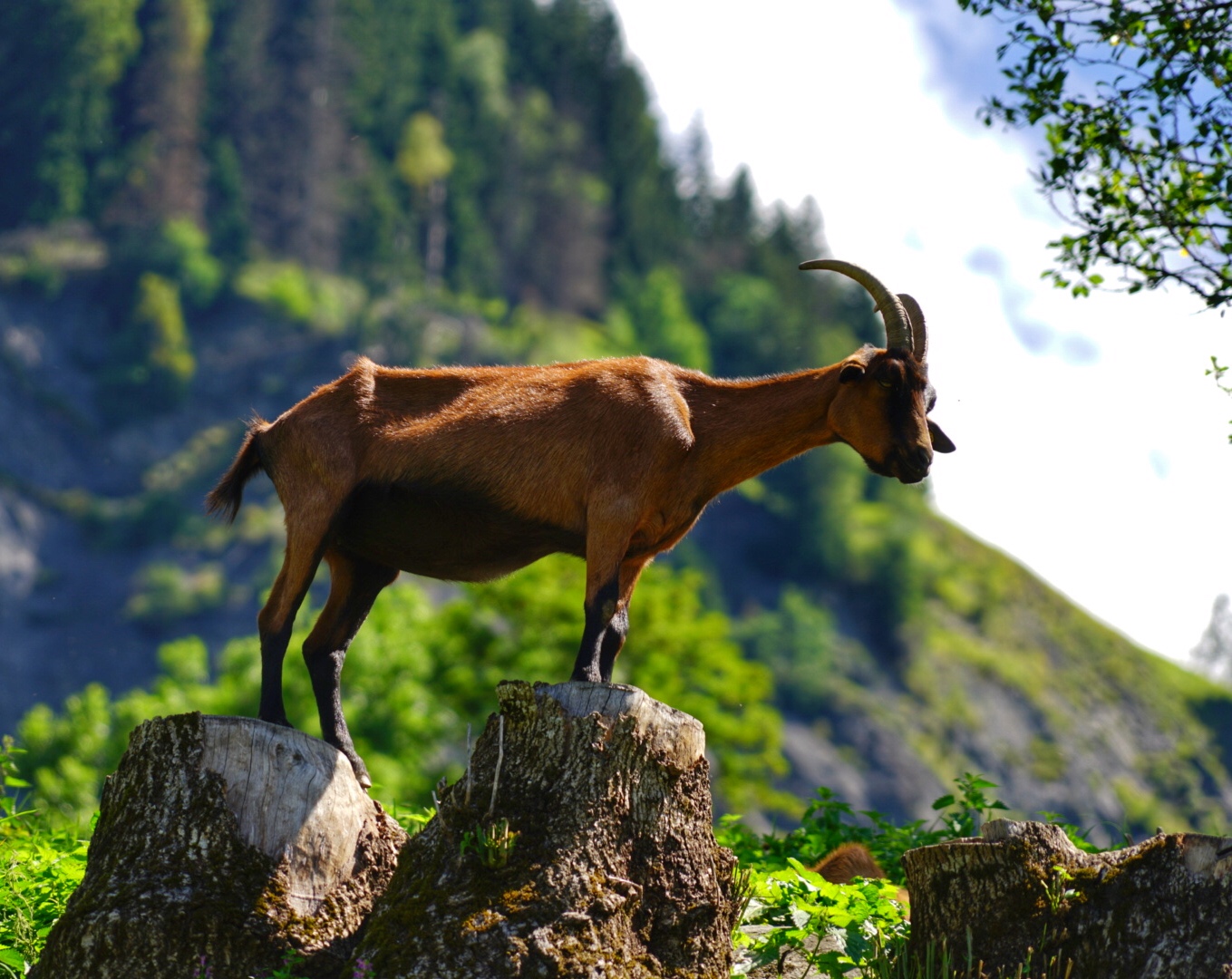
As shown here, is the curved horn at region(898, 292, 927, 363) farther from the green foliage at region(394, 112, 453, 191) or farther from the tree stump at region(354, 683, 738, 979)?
the green foliage at region(394, 112, 453, 191)

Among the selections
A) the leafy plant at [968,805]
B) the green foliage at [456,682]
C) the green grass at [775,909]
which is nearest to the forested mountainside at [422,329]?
the green foliage at [456,682]

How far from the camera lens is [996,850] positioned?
7.42m

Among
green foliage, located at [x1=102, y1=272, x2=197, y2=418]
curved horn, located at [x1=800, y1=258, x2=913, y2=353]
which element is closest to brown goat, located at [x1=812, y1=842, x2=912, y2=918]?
curved horn, located at [x1=800, y1=258, x2=913, y2=353]

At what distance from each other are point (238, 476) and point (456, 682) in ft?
118

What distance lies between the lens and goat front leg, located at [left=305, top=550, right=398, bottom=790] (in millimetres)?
9375

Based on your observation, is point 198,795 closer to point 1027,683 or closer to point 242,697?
point 242,697

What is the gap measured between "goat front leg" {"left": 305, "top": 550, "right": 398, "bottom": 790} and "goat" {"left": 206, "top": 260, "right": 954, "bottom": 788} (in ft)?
0.21

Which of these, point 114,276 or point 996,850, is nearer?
point 996,850

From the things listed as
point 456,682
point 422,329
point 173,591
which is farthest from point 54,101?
point 456,682

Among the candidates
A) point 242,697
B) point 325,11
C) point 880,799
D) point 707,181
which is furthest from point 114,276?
point 242,697

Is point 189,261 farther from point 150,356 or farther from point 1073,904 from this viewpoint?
point 1073,904

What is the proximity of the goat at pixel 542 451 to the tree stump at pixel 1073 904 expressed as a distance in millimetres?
2263

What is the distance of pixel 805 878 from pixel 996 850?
52.2 inches

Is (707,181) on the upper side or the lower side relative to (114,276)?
upper
